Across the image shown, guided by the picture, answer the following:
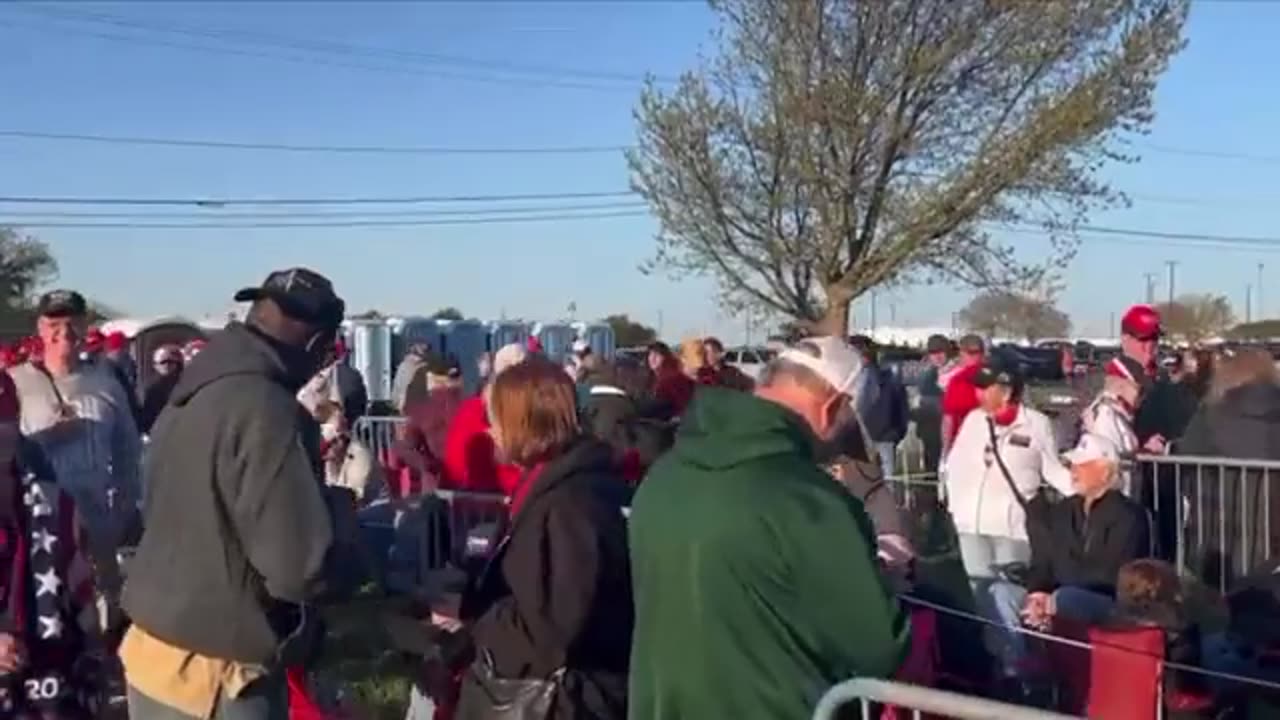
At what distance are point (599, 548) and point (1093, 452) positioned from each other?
4.24 meters

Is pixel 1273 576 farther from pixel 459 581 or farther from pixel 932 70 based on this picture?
pixel 932 70

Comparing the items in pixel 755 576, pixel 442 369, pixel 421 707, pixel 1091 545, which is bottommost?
pixel 421 707

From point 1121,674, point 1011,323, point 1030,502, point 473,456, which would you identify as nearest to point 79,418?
point 473,456

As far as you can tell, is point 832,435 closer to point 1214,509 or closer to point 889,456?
point 1214,509

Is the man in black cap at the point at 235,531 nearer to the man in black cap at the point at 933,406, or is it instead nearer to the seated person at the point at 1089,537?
the seated person at the point at 1089,537

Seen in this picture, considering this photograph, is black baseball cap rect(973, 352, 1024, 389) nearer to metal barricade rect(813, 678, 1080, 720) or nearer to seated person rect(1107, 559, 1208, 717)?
seated person rect(1107, 559, 1208, 717)

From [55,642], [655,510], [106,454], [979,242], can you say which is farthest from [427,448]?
[979,242]

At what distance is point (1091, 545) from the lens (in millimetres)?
7516

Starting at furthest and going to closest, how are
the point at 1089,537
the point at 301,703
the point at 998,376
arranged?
the point at 998,376
the point at 1089,537
the point at 301,703

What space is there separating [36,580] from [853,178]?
24612mm

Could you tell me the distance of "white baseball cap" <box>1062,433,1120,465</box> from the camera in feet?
25.6

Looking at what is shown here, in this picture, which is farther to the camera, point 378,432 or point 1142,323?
point 378,432

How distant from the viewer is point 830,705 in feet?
10.5

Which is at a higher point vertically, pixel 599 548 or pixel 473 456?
pixel 599 548
